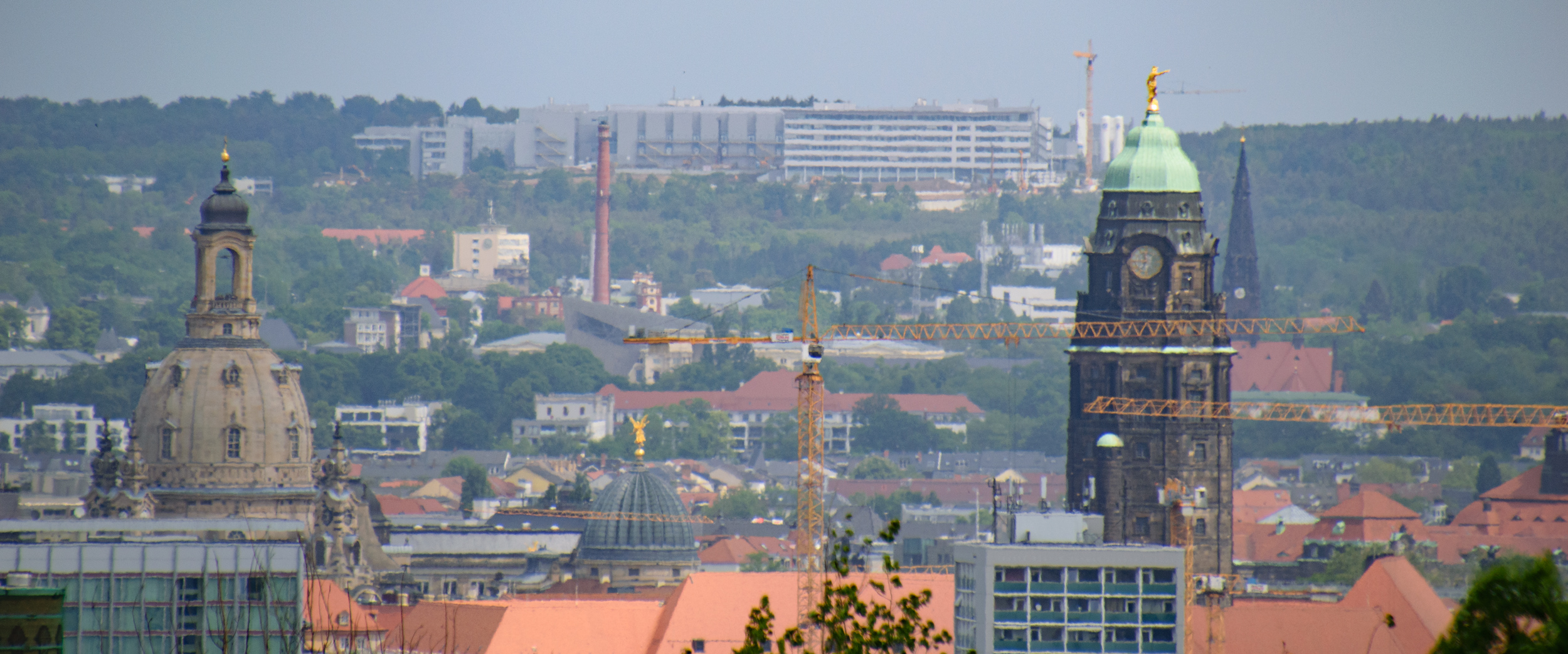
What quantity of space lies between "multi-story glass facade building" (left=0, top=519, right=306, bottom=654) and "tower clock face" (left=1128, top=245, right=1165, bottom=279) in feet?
103

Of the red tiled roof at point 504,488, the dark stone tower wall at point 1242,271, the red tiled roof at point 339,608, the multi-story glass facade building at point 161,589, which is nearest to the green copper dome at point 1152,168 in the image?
the red tiled roof at point 339,608

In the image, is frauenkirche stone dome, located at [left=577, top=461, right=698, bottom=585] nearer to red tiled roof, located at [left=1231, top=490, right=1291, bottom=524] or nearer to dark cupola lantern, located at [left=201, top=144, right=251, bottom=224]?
dark cupola lantern, located at [left=201, top=144, right=251, bottom=224]

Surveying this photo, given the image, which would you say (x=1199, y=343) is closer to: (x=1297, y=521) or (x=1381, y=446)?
(x=1297, y=521)

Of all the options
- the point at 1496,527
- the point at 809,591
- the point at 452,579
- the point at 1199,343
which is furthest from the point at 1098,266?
Answer: the point at 1496,527

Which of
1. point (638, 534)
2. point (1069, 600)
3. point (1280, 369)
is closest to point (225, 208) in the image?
point (638, 534)

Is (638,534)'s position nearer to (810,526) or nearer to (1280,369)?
(810,526)

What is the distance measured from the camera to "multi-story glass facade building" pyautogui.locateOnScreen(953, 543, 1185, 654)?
7231cm

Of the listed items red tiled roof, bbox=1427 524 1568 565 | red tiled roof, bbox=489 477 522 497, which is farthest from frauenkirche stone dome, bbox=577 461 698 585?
red tiled roof, bbox=489 477 522 497

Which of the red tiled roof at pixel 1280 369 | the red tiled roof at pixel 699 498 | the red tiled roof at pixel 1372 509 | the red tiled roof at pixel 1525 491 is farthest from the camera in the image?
the red tiled roof at pixel 1280 369

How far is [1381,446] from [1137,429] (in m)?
92.3

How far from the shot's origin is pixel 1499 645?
3109 centimetres

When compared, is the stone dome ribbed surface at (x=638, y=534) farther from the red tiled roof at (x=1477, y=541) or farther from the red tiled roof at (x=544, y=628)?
the red tiled roof at (x=1477, y=541)

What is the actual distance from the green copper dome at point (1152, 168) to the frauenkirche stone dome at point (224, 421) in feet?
102

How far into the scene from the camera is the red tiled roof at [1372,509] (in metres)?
130
